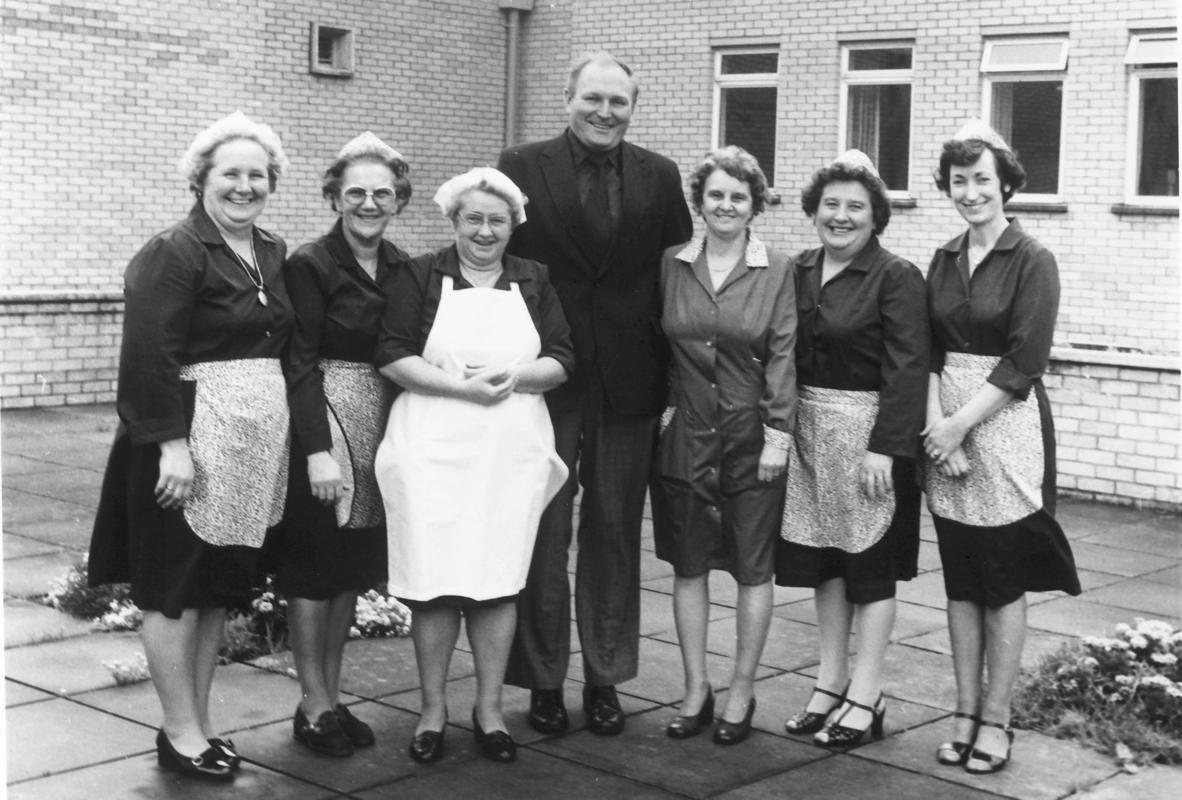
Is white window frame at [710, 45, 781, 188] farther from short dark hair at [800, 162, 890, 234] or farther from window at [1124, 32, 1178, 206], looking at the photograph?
short dark hair at [800, 162, 890, 234]

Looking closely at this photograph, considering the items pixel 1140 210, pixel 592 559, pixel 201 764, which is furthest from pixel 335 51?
pixel 201 764

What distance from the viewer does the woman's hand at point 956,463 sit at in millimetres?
5254

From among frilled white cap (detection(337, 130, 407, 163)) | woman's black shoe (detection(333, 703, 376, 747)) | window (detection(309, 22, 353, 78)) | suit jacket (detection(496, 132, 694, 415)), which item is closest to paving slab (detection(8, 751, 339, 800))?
woman's black shoe (detection(333, 703, 376, 747))

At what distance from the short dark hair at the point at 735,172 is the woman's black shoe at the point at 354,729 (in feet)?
7.01

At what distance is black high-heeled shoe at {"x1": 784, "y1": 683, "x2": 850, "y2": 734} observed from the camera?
18.5 feet

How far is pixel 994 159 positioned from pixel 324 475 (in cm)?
241

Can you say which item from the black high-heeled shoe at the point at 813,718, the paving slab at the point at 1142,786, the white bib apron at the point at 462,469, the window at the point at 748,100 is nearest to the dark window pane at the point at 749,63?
the window at the point at 748,100

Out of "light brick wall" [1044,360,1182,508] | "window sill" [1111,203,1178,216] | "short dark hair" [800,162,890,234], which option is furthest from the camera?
"window sill" [1111,203,1178,216]

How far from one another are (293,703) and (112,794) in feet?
3.63

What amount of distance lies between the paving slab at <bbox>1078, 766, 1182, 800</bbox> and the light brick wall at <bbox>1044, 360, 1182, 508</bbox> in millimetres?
5588

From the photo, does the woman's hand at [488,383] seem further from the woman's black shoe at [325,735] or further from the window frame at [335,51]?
the window frame at [335,51]

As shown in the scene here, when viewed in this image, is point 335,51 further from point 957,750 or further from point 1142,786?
point 1142,786

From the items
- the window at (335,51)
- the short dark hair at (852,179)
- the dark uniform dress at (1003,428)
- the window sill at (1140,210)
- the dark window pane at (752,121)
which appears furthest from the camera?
the window at (335,51)

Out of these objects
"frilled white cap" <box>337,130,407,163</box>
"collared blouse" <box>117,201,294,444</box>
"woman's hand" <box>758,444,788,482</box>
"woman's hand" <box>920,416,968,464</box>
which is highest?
"frilled white cap" <box>337,130,407,163</box>
